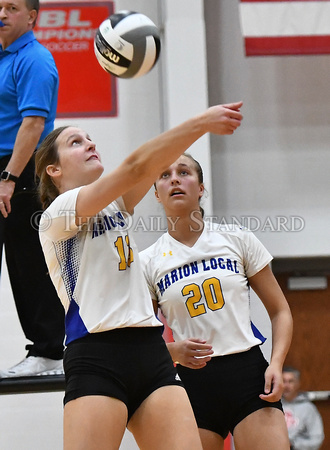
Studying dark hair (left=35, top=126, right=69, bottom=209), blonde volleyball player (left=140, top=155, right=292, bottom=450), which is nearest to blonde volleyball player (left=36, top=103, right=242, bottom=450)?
dark hair (left=35, top=126, right=69, bottom=209)

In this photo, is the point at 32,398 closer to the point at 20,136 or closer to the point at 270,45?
the point at 20,136

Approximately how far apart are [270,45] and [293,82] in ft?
2.54

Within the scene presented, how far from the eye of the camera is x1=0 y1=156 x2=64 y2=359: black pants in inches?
146

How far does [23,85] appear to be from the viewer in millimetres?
3625

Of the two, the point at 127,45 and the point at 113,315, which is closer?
the point at 113,315

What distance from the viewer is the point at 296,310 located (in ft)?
22.2

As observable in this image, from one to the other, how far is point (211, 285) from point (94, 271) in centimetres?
75

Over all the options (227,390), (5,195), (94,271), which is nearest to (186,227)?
(227,390)

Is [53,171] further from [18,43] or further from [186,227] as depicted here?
[18,43]

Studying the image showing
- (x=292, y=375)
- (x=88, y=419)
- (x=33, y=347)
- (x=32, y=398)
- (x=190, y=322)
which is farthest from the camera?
(x=292, y=375)

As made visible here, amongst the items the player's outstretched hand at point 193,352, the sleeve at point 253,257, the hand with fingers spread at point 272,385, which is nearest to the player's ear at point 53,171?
the player's outstretched hand at point 193,352

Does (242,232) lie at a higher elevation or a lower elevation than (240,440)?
higher

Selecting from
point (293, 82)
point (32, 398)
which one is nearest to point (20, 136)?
point (32, 398)

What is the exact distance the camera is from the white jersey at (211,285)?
288 cm
